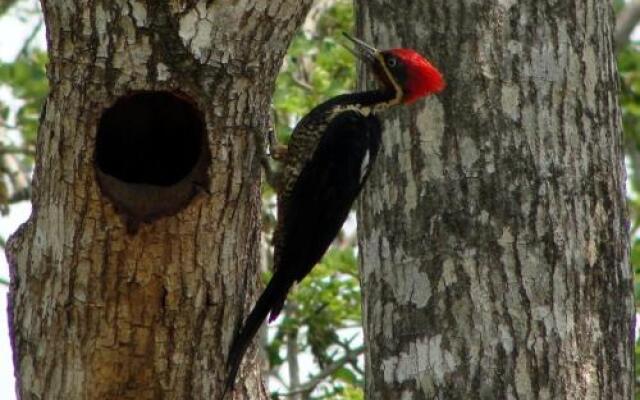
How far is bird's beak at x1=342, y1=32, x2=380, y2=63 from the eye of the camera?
4977mm

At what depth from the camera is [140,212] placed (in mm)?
3693

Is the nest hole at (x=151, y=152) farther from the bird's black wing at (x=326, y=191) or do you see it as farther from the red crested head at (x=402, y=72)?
the red crested head at (x=402, y=72)

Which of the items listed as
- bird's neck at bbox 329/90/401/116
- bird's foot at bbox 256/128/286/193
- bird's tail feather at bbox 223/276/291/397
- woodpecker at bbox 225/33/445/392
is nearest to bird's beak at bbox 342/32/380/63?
woodpecker at bbox 225/33/445/392

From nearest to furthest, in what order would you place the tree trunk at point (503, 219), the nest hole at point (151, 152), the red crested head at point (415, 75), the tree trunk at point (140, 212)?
the tree trunk at point (140, 212) → the nest hole at point (151, 152) → the tree trunk at point (503, 219) → the red crested head at point (415, 75)

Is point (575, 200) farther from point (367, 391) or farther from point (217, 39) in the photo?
point (217, 39)

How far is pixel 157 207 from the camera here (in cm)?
373

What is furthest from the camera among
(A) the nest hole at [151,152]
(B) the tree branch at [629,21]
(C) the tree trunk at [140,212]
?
(B) the tree branch at [629,21]

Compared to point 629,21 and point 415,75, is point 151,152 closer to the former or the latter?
point 415,75

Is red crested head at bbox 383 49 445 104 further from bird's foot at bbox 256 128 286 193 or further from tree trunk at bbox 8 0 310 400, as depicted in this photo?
tree trunk at bbox 8 0 310 400

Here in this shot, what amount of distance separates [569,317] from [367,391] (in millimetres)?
794

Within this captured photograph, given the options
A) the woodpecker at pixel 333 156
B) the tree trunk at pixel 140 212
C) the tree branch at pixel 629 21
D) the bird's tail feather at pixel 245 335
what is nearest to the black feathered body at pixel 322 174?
the woodpecker at pixel 333 156

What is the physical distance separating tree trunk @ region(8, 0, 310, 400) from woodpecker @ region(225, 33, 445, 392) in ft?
2.12

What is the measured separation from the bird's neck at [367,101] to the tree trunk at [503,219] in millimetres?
103

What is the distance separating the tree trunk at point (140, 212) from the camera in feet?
11.8
